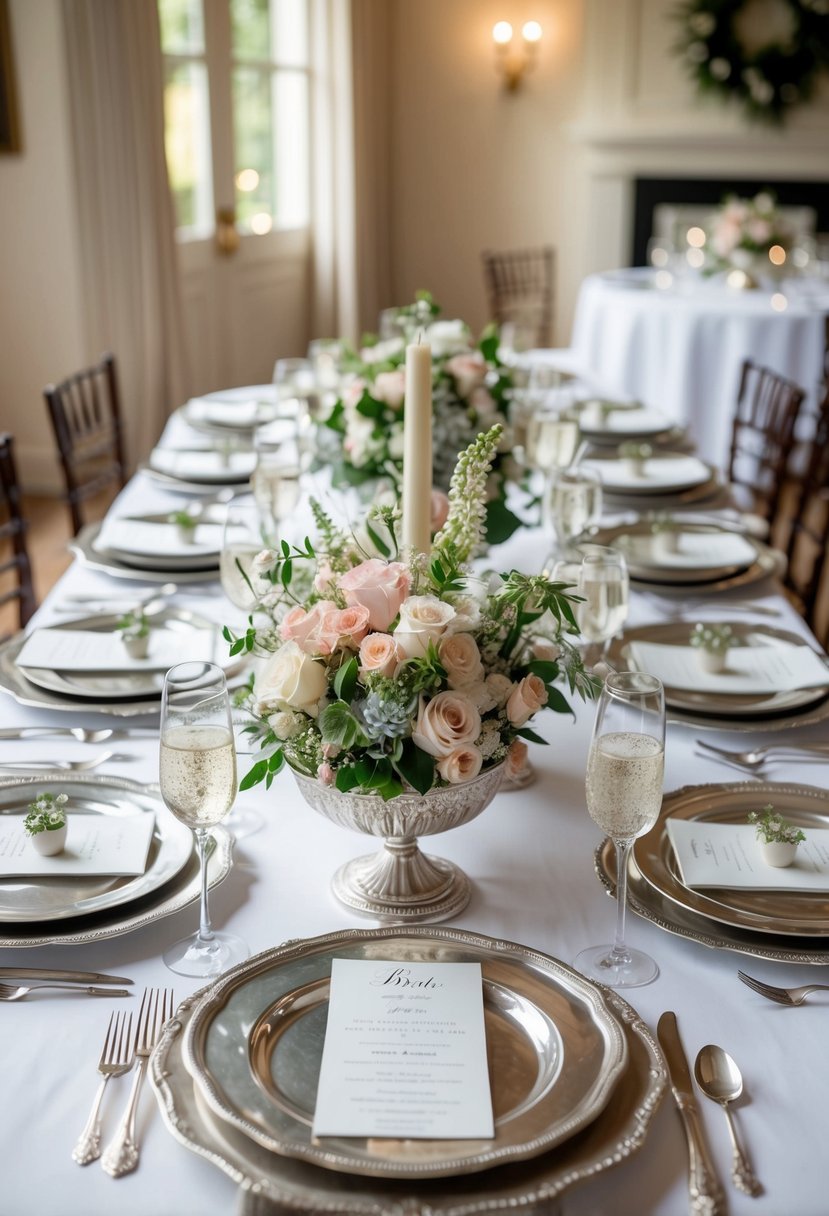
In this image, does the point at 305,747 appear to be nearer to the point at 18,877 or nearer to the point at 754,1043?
the point at 18,877

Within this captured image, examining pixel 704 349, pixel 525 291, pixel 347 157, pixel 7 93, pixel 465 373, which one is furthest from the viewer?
pixel 525 291

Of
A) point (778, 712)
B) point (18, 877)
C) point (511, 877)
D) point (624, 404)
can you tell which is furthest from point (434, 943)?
point (624, 404)

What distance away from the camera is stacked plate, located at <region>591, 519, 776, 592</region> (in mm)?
1972

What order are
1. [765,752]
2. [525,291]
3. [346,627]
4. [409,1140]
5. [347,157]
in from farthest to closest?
[525,291]
[347,157]
[765,752]
[346,627]
[409,1140]

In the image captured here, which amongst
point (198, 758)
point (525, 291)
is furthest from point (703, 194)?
point (198, 758)

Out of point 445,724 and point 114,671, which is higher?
point 445,724

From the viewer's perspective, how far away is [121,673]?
5.28 feet

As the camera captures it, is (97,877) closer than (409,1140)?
No

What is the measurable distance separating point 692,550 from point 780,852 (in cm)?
99

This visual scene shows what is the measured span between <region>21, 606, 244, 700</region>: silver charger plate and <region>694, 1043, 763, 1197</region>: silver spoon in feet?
2.46

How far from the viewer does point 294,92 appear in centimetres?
638

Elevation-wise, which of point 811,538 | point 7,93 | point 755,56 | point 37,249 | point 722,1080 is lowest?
point 811,538

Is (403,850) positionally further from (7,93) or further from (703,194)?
(703,194)

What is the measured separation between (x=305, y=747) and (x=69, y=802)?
14.4 inches
